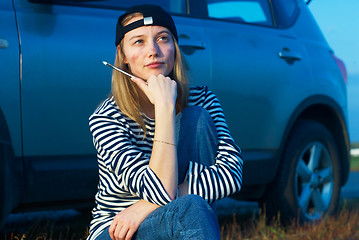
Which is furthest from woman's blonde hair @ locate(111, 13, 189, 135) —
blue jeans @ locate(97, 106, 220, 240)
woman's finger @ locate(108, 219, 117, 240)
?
woman's finger @ locate(108, 219, 117, 240)

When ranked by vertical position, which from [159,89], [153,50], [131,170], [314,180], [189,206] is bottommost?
[314,180]

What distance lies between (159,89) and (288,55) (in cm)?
201

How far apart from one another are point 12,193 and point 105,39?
0.94 metres

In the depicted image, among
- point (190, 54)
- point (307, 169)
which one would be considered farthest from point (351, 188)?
point (190, 54)

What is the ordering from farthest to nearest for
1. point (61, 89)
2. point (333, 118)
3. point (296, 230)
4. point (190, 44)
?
point (333, 118) → point (296, 230) → point (190, 44) → point (61, 89)

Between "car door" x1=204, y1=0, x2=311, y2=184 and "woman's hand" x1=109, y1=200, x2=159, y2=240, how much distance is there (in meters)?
1.58

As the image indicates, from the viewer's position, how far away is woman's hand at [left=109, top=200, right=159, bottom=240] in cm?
200

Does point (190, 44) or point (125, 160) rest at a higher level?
point (190, 44)

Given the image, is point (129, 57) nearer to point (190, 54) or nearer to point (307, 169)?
point (190, 54)

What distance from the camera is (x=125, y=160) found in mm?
2111

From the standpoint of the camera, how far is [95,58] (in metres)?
3.00

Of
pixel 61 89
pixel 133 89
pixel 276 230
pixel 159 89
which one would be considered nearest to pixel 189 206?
pixel 159 89

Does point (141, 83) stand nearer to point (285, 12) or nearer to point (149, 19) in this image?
point (149, 19)

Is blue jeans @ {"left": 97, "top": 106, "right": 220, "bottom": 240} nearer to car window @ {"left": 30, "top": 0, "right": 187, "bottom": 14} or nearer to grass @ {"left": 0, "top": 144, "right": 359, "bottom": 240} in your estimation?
car window @ {"left": 30, "top": 0, "right": 187, "bottom": 14}
